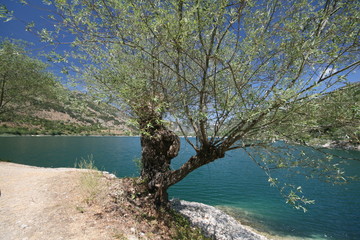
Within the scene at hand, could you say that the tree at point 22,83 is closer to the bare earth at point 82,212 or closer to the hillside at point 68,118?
the hillside at point 68,118

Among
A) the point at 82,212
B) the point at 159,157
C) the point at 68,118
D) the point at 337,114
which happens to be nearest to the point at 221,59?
the point at 337,114

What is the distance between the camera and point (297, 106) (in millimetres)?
3457

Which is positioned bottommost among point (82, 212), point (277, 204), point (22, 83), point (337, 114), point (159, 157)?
point (277, 204)

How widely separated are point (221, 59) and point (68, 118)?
406 feet

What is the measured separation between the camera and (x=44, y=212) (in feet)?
17.5

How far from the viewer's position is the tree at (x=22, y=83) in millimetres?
14116

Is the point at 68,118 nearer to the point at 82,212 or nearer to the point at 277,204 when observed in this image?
the point at 277,204

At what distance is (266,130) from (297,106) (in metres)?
1.25

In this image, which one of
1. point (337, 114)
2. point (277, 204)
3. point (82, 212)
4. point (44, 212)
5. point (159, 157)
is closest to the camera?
point (337, 114)

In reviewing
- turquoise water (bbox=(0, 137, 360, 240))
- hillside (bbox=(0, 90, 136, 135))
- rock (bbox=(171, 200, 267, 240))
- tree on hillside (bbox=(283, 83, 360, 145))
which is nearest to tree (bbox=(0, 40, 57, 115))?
hillside (bbox=(0, 90, 136, 135))

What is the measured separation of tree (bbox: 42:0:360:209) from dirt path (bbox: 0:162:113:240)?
119 inches

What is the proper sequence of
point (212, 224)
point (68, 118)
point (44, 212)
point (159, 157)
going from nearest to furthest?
point (44, 212) < point (159, 157) < point (212, 224) < point (68, 118)

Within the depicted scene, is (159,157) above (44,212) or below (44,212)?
above

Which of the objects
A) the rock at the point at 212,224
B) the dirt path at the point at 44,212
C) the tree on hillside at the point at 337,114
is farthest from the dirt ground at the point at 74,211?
the tree on hillside at the point at 337,114
